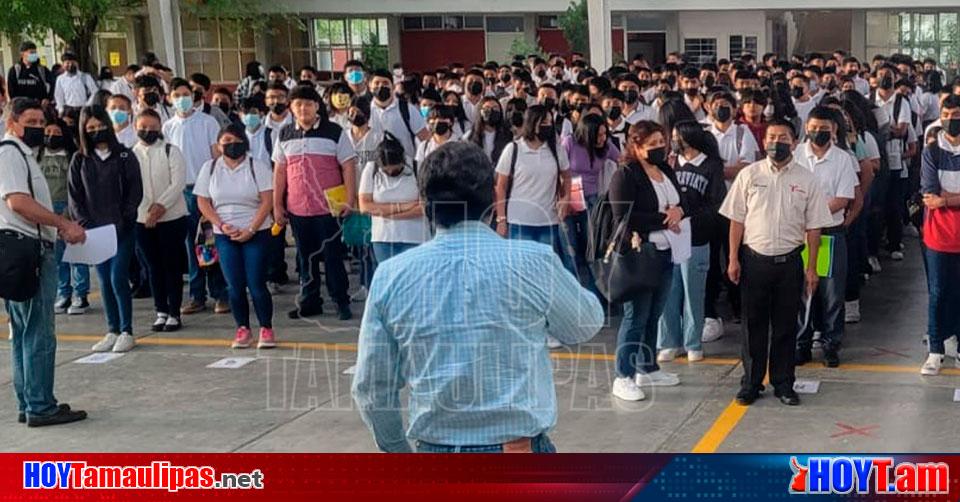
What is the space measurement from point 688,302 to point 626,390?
1.04m

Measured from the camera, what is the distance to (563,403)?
665cm

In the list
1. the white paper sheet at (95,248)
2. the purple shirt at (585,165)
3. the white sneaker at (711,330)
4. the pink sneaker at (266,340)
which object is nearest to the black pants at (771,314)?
the white sneaker at (711,330)

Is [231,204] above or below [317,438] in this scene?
above

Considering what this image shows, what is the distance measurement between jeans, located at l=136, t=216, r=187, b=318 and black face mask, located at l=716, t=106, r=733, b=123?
4077 millimetres

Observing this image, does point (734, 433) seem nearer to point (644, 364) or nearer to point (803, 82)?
point (644, 364)

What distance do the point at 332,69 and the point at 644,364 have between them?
31.2m

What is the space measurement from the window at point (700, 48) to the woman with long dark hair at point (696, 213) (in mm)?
26522

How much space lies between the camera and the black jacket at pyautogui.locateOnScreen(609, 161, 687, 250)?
6.54 metres

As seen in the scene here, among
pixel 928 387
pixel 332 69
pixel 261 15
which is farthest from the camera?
pixel 332 69

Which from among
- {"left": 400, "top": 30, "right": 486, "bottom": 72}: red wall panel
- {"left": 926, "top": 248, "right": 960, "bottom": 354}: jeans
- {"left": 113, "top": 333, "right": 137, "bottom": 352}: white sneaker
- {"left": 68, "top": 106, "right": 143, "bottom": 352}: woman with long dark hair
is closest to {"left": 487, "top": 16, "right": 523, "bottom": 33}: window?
{"left": 400, "top": 30, "right": 486, "bottom": 72}: red wall panel

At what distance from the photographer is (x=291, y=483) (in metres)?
5.32

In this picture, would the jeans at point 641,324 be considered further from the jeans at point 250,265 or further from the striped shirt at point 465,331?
the striped shirt at point 465,331

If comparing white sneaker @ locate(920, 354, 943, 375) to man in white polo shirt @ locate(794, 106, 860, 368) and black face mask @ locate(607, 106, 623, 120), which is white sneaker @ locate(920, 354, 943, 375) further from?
black face mask @ locate(607, 106, 623, 120)

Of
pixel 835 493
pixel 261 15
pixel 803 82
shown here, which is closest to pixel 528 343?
pixel 835 493
